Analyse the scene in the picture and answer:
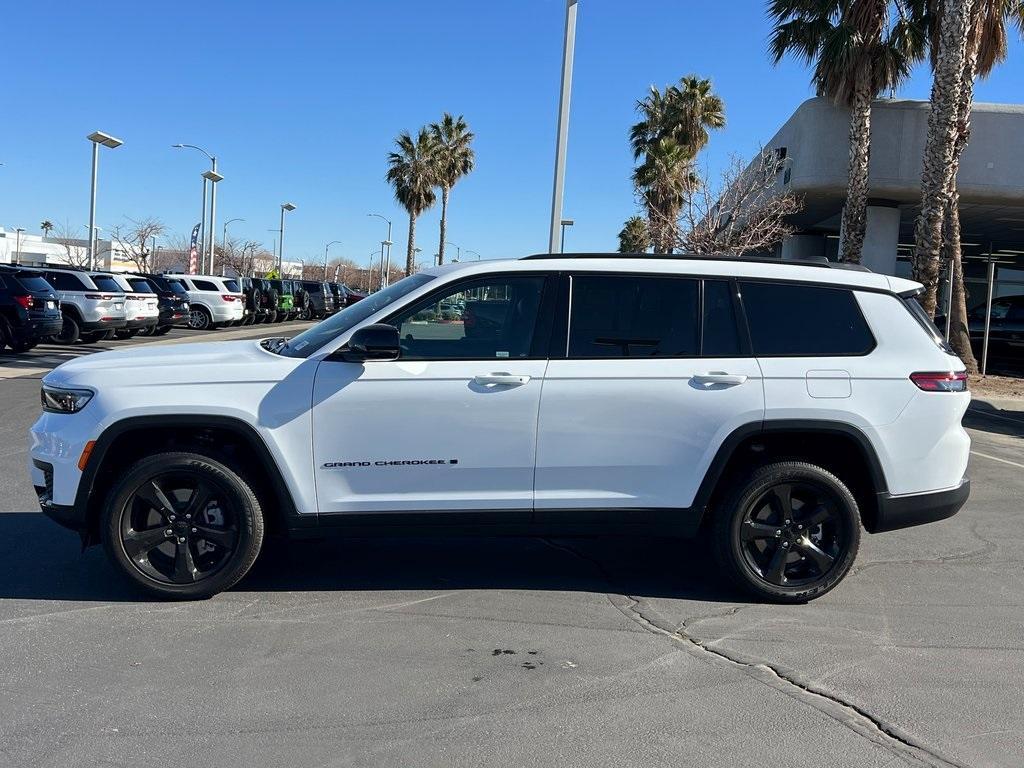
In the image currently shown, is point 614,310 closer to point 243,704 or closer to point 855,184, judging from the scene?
point 243,704

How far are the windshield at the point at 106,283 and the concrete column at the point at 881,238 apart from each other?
57.4 feet

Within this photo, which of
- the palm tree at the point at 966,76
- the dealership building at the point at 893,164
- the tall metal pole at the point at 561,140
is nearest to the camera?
the tall metal pole at the point at 561,140

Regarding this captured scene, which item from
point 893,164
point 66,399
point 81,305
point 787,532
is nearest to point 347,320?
point 66,399

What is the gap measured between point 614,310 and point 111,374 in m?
2.63

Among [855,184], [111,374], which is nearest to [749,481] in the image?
[111,374]

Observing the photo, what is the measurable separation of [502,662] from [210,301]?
29507 mm

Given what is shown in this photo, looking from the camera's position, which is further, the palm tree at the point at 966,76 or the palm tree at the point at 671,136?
the palm tree at the point at 671,136

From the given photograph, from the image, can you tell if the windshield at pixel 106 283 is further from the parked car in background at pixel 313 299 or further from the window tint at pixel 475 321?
the parked car in background at pixel 313 299

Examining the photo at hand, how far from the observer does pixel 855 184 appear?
19.8 metres

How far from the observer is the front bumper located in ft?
17.3

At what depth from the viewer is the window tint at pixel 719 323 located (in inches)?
204

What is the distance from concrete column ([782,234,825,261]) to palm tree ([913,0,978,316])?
1180cm

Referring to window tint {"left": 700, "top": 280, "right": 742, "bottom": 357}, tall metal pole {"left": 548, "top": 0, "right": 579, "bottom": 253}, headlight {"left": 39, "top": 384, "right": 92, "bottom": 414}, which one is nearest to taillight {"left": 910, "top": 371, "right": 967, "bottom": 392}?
window tint {"left": 700, "top": 280, "right": 742, "bottom": 357}

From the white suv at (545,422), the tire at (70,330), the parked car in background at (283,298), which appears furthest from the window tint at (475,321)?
the parked car in background at (283,298)
